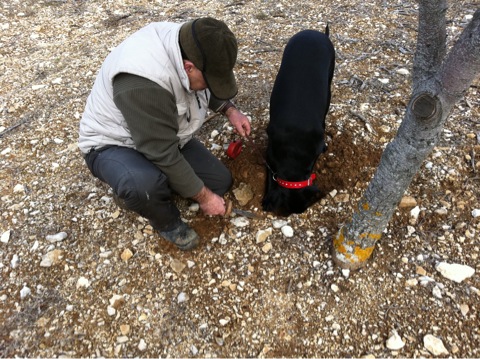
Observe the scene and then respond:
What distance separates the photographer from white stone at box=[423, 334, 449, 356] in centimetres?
189

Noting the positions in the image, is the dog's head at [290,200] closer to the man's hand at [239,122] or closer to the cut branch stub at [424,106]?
the man's hand at [239,122]

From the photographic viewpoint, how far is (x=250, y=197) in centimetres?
267

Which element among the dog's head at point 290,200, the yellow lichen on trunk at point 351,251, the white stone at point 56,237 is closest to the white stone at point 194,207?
the dog's head at point 290,200

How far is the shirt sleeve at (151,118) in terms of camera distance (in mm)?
1865

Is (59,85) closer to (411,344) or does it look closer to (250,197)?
(250,197)

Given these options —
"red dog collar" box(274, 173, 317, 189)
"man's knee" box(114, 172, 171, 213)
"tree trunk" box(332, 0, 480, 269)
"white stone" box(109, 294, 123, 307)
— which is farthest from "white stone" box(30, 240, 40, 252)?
"tree trunk" box(332, 0, 480, 269)

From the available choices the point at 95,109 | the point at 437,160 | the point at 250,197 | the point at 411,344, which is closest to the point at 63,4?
the point at 95,109

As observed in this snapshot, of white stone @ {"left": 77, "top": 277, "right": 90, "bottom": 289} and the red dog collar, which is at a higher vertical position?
the red dog collar

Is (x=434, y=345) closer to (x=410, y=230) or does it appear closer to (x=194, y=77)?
(x=410, y=230)

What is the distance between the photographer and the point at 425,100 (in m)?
1.40

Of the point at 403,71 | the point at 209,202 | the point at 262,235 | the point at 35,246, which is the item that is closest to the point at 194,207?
the point at 209,202

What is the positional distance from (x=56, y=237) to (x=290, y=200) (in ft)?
5.37

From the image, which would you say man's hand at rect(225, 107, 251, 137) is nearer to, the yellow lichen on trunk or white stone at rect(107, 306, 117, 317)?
the yellow lichen on trunk

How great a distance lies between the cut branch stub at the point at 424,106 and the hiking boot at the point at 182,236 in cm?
151
